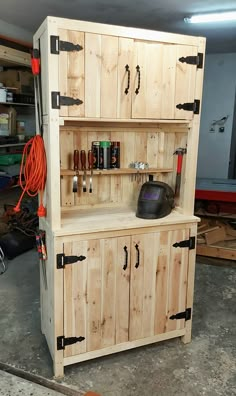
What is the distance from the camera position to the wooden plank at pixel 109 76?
1950 millimetres

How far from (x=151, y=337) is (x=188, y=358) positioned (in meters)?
0.27

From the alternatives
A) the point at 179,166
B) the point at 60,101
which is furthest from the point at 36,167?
the point at 179,166

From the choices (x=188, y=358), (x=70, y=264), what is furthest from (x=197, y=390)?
(x=70, y=264)

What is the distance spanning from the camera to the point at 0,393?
195cm

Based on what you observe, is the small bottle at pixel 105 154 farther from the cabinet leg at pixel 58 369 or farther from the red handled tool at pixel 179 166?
the cabinet leg at pixel 58 369

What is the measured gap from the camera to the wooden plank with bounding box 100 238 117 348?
2.11m

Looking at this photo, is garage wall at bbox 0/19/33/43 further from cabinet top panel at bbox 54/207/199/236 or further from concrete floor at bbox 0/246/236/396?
concrete floor at bbox 0/246/236/396

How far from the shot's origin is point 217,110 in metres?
6.36

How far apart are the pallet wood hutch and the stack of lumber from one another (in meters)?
1.63

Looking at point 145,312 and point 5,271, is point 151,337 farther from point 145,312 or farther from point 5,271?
point 5,271

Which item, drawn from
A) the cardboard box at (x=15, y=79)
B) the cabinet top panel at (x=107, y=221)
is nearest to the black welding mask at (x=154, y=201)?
the cabinet top panel at (x=107, y=221)

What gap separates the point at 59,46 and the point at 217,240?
291cm

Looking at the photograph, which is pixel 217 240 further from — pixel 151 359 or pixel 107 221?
pixel 107 221

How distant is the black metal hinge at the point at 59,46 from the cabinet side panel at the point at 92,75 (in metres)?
0.08
